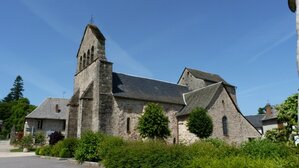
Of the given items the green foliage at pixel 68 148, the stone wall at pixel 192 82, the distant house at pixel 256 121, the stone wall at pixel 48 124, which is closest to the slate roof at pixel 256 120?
the distant house at pixel 256 121

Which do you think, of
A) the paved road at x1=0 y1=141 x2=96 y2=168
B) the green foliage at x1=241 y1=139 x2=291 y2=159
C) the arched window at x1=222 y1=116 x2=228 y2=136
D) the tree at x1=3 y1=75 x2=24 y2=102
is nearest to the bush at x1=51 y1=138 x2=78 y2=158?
the paved road at x1=0 y1=141 x2=96 y2=168

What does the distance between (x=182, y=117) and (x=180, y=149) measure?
16320 millimetres

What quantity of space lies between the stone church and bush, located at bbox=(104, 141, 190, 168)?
36.9ft

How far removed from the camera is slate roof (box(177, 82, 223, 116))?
2541 cm

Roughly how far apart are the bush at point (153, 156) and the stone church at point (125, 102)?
1126 cm

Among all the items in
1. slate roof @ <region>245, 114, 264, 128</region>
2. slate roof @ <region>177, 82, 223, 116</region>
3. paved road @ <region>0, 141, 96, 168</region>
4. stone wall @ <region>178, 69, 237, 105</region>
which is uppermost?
stone wall @ <region>178, 69, 237, 105</region>

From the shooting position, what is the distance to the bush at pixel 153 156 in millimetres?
10047

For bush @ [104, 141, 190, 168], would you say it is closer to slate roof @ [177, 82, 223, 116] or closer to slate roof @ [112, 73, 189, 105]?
slate roof @ [112, 73, 189, 105]

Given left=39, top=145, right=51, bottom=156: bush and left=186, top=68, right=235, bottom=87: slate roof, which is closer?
left=39, top=145, right=51, bottom=156: bush

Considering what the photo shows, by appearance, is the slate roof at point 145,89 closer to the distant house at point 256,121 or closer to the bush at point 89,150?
the bush at point 89,150

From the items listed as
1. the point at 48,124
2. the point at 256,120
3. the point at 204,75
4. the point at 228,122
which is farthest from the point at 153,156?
the point at 256,120

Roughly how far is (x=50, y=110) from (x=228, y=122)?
2611cm

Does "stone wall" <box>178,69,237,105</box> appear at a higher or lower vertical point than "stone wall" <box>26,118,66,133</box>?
higher

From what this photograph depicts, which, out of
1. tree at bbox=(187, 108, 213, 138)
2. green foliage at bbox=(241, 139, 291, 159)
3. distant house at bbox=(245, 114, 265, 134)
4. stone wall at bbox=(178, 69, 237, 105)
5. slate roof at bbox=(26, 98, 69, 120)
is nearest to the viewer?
green foliage at bbox=(241, 139, 291, 159)
